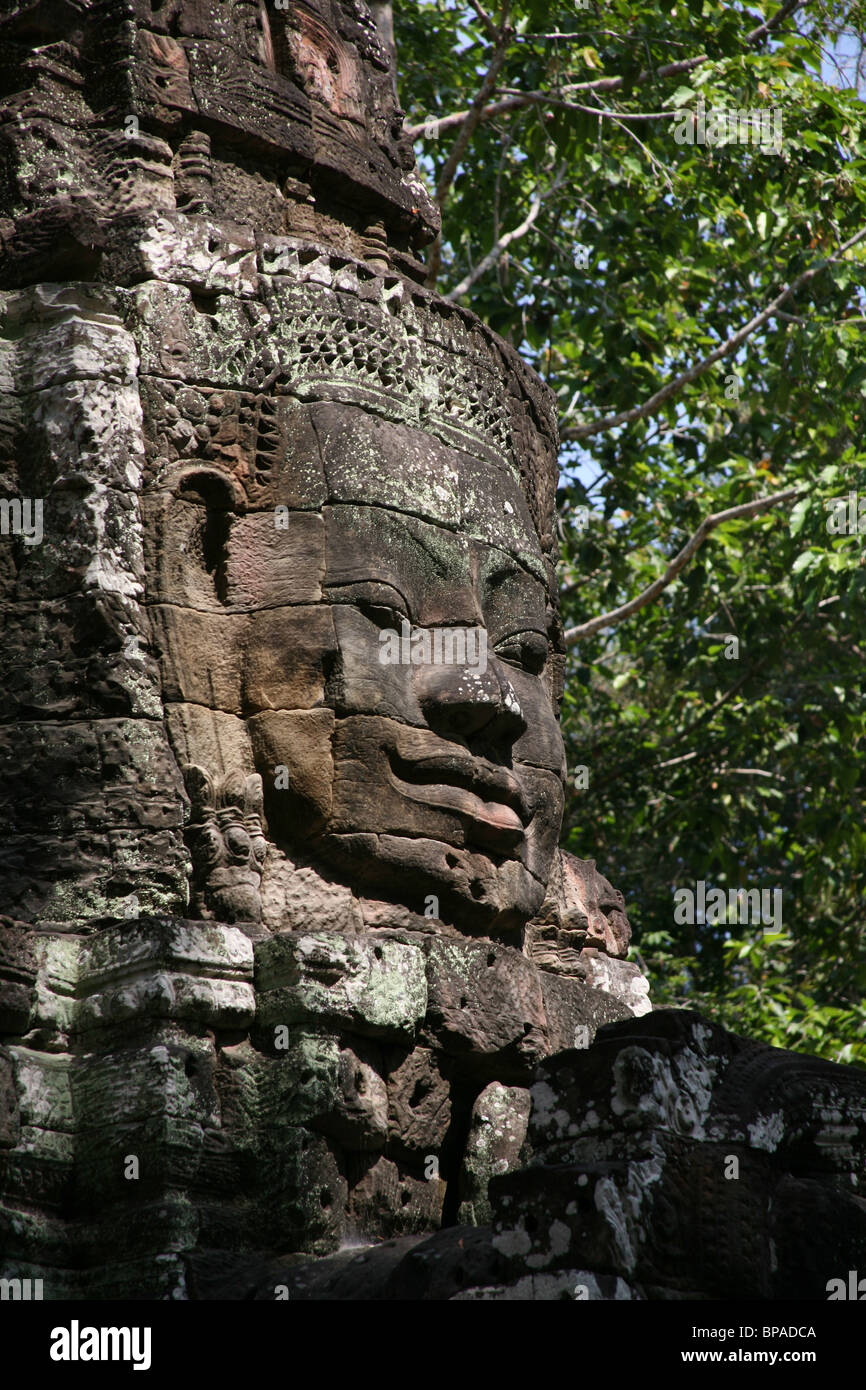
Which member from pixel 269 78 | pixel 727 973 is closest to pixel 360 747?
pixel 269 78

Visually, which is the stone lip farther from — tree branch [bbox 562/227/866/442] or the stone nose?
tree branch [bbox 562/227/866/442]

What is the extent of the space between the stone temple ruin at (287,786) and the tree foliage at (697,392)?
4.48 m

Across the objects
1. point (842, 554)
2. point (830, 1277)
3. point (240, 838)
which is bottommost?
point (830, 1277)

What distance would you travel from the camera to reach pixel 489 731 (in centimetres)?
673

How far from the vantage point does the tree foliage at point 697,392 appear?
485 inches

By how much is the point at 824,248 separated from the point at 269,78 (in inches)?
249

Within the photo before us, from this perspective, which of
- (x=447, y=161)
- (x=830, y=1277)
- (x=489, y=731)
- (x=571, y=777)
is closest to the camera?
(x=830, y=1277)

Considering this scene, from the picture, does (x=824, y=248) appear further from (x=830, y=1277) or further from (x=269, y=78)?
(x=830, y=1277)
